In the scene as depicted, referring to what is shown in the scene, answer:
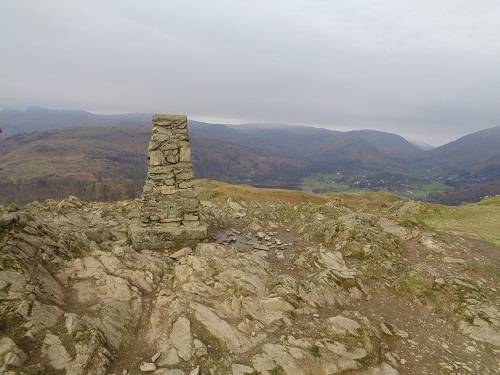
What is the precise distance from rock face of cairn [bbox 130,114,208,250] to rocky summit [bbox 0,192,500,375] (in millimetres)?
780

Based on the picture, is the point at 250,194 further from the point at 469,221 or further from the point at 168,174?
the point at 168,174

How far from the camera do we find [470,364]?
1013 centimetres

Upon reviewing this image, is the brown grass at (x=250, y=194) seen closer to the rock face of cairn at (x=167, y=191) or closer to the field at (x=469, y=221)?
the field at (x=469, y=221)

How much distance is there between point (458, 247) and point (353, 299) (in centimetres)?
959

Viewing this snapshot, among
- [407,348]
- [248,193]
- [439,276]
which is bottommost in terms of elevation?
[248,193]

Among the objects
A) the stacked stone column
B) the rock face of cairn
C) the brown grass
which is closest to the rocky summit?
the rock face of cairn

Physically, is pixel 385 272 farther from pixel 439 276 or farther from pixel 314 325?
pixel 314 325

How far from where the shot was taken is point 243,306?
1213 centimetres

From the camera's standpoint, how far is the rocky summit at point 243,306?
947 centimetres

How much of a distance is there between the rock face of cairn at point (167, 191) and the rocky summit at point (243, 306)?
0.78 metres

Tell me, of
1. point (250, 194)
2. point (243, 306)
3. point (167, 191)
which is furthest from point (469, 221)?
point (250, 194)

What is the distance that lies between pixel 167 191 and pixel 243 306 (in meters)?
9.13

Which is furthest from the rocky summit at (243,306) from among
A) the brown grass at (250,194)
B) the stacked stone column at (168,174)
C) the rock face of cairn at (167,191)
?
the brown grass at (250,194)

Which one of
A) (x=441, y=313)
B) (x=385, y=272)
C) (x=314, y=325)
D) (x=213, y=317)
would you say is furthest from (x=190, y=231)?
(x=441, y=313)
